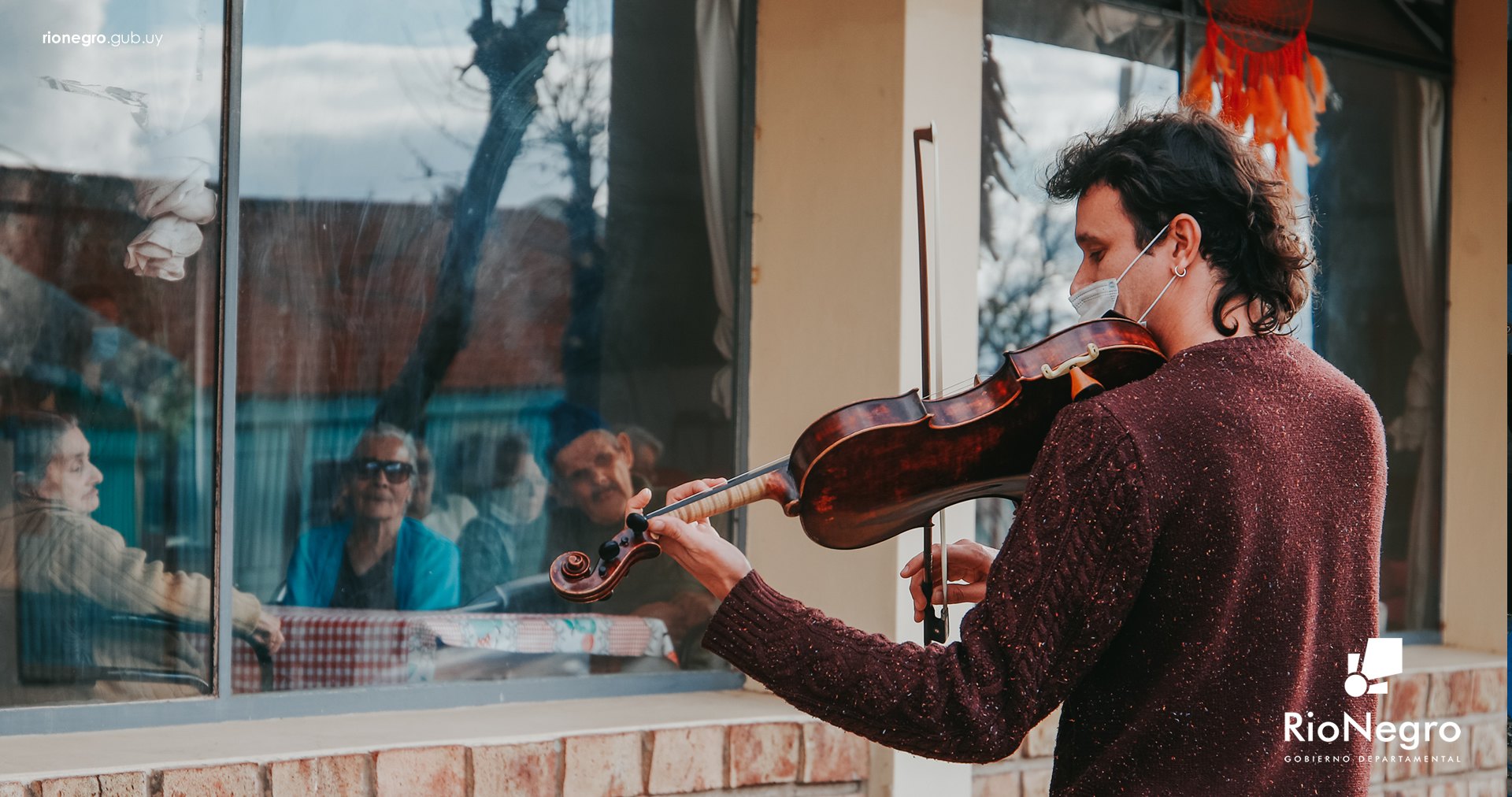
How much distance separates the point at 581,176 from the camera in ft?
10.5

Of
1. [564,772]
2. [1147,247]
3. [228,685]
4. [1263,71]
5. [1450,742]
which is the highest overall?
[1263,71]

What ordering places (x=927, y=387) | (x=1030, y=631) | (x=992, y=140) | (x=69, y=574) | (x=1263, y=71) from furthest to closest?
1. (x=1263, y=71)
2. (x=992, y=140)
3. (x=69, y=574)
4. (x=927, y=387)
5. (x=1030, y=631)

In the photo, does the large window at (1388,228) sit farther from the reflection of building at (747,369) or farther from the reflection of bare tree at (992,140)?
the reflection of building at (747,369)

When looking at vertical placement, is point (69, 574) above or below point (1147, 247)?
below

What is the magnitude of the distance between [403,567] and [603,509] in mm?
493

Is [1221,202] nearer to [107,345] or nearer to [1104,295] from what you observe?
[1104,295]

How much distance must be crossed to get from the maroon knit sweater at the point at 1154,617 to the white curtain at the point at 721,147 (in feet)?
6.54

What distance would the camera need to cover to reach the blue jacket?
281 cm

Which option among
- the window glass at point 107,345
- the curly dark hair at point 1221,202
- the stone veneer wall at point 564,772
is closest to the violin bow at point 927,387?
the curly dark hair at point 1221,202

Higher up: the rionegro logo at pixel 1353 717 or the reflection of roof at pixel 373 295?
the reflection of roof at pixel 373 295

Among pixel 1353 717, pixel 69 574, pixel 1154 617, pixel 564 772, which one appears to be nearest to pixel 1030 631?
pixel 1154 617

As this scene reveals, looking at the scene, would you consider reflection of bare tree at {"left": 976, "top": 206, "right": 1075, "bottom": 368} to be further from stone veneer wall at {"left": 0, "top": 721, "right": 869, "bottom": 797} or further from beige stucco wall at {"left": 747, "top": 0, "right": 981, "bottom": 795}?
stone veneer wall at {"left": 0, "top": 721, "right": 869, "bottom": 797}

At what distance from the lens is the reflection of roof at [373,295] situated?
2.78 metres

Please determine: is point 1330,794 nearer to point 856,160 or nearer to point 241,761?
point 241,761
